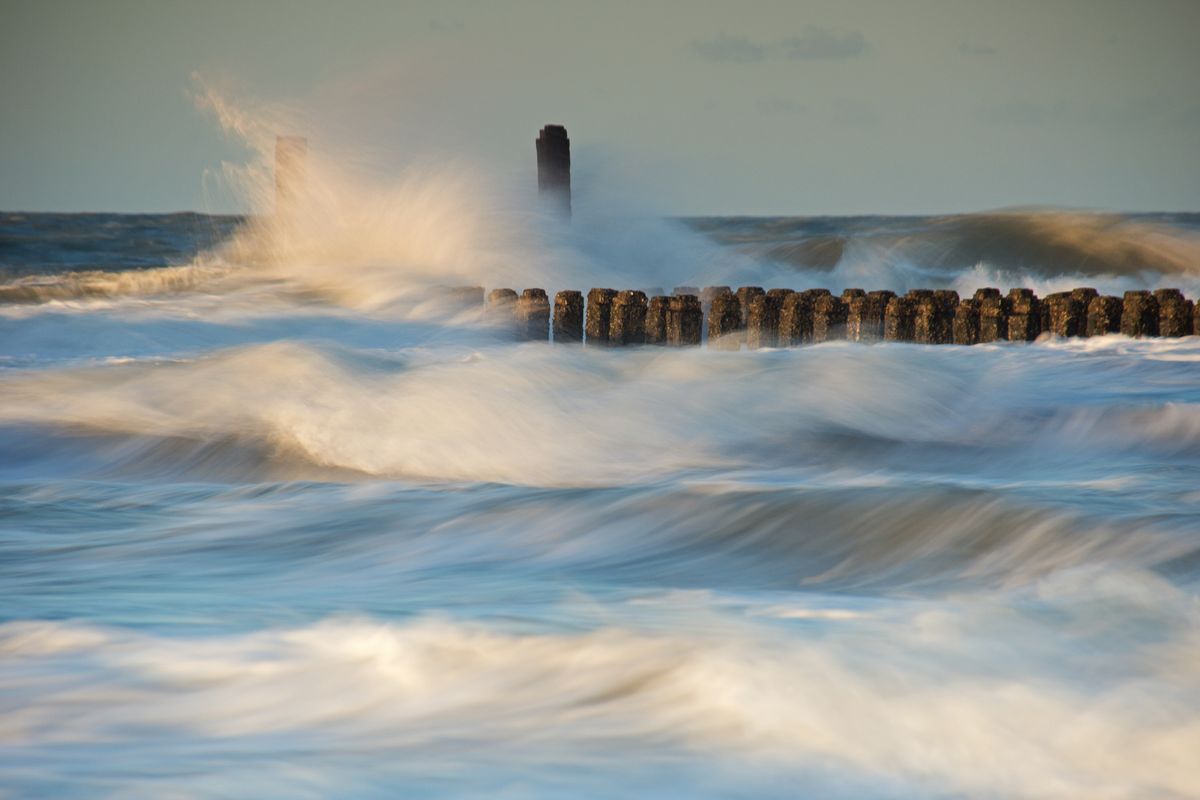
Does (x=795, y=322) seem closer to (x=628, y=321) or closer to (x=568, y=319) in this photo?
(x=628, y=321)

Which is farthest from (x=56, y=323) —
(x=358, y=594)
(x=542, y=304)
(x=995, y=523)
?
(x=995, y=523)

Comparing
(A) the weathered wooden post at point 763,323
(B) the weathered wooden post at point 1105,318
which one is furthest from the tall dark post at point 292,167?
(B) the weathered wooden post at point 1105,318

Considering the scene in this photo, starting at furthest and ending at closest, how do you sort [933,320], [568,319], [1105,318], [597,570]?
[568,319] → [1105,318] → [933,320] → [597,570]

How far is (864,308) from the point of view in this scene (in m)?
9.45

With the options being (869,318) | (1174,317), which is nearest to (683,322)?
(869,318)

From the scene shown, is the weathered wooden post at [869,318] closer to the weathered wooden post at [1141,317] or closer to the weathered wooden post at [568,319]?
the weathered wooden post at [1141,317]

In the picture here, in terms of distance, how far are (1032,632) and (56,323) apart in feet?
33.9

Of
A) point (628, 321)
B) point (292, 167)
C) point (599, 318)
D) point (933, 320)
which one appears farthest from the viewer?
point (292, 167)

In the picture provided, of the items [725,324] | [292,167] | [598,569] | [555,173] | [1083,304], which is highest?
[292,167]

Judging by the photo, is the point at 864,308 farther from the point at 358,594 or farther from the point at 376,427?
the point at 358,594

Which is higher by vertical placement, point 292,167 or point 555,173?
point 292,167

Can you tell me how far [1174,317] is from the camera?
9.35 m

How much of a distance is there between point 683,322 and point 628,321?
0.42 meters

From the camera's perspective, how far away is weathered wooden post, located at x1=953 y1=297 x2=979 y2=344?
934 centimetres
